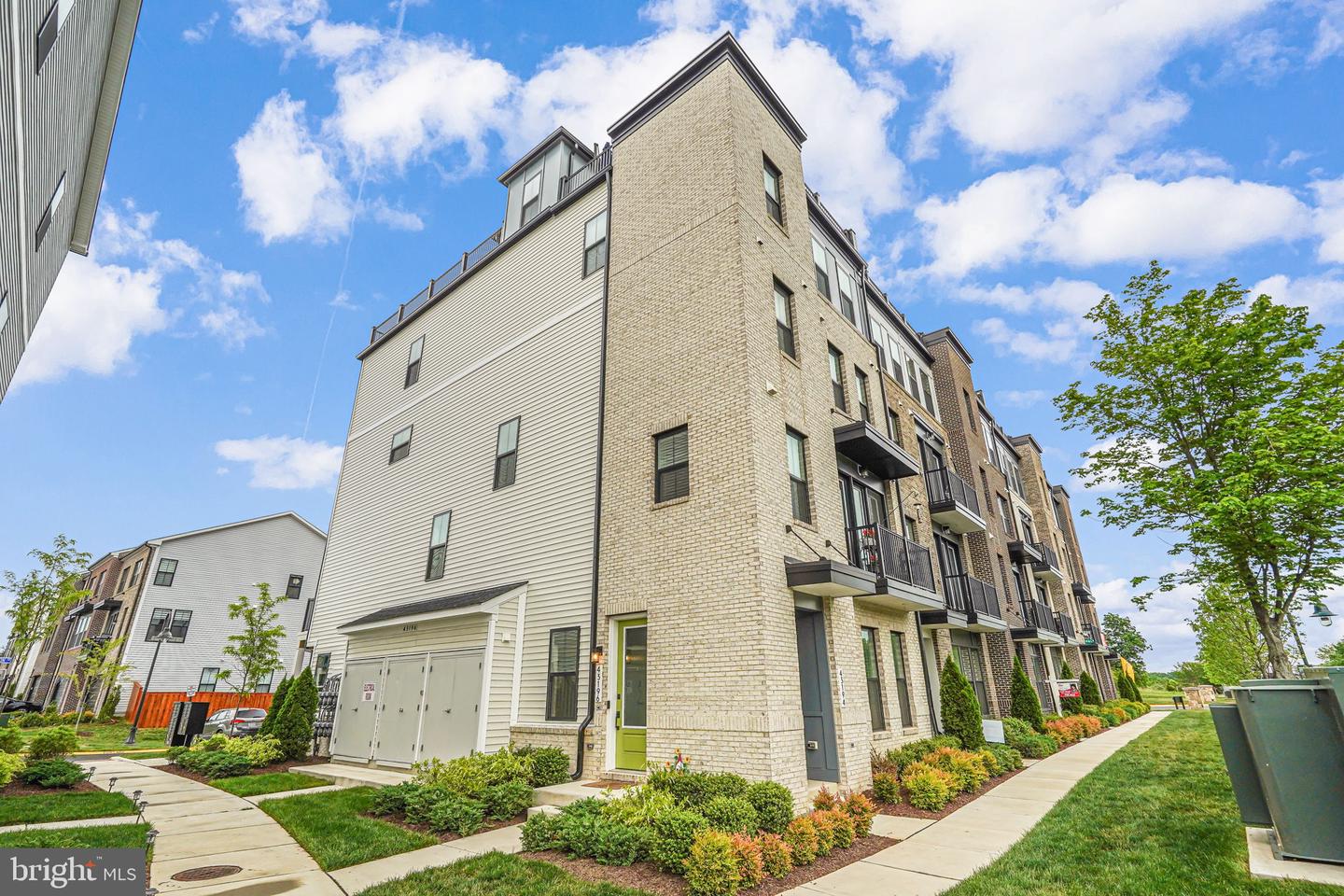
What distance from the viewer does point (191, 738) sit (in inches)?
719

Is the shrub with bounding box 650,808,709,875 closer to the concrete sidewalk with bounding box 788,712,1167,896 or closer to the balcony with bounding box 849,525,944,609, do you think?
the concrete sidewalk with bounding box 788,712,1167,896

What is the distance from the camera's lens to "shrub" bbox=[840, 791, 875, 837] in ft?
27.4

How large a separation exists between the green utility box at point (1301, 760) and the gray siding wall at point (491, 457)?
899 cm

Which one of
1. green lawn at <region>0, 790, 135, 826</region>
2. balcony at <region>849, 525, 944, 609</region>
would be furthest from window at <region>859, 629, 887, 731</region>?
green lawn at <region>0, 790, 135, 826</region>

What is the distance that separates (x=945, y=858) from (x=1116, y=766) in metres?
8.57

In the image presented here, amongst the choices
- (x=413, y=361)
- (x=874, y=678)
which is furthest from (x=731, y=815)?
(x=413, y=361)

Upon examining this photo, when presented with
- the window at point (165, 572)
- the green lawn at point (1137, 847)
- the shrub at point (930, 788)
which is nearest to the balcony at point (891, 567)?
the shrub at point (930, 788)

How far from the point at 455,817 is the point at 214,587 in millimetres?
35593

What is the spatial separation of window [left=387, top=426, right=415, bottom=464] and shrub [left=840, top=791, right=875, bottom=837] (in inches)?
606

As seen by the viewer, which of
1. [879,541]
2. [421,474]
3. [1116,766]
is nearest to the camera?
[879,541]

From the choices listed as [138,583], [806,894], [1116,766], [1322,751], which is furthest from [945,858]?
[138,583]

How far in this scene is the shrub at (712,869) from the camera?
593 centimetres

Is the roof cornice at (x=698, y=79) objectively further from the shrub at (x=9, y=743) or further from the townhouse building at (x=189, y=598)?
the townhouse building at (x=189, y=598)

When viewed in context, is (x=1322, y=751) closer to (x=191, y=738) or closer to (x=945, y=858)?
(x=945, y=858)
